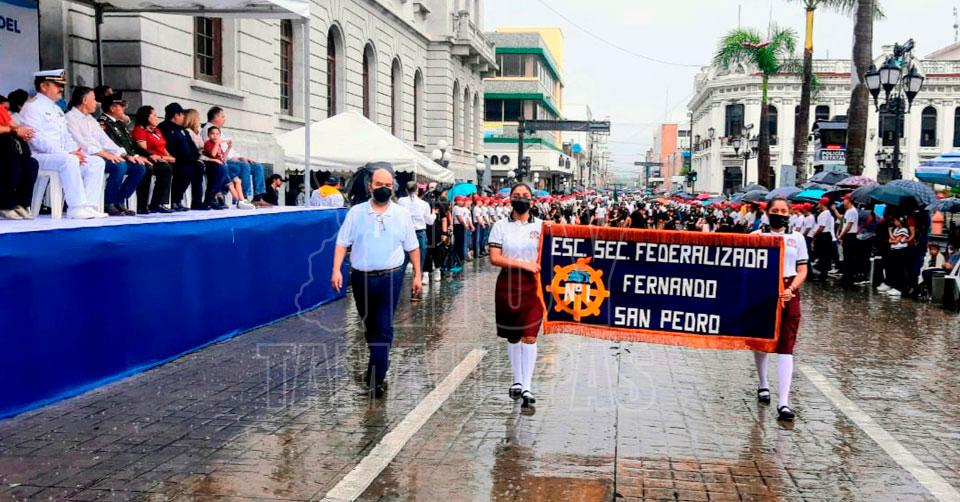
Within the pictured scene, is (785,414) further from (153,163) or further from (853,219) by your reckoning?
(853,219)

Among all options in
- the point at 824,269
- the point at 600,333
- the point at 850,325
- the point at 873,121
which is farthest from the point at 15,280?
the point at 873,121

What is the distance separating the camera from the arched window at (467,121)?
49.7 meters

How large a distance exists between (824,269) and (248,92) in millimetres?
13873

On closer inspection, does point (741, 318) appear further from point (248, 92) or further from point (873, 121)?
point (873, 121)

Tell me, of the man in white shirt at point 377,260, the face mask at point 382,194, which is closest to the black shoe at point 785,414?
the man in white shirt at point 377,260

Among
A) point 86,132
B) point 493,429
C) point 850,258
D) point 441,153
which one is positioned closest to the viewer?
point 493,429

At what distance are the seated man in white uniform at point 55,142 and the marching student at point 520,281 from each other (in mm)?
4722

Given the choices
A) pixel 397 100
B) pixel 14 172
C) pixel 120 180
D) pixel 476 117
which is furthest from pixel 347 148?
pixel 476 117

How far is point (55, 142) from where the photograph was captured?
31.9 ft

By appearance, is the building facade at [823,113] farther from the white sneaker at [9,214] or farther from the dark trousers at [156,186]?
the white sneaker at [9,214]

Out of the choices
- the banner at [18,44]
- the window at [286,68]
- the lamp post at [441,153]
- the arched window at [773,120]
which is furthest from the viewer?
the arched window at [773,120]

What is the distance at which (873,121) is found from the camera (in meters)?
77.6

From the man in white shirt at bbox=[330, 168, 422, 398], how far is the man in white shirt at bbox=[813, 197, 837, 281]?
52.0ft

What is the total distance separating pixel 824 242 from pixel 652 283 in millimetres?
14875
